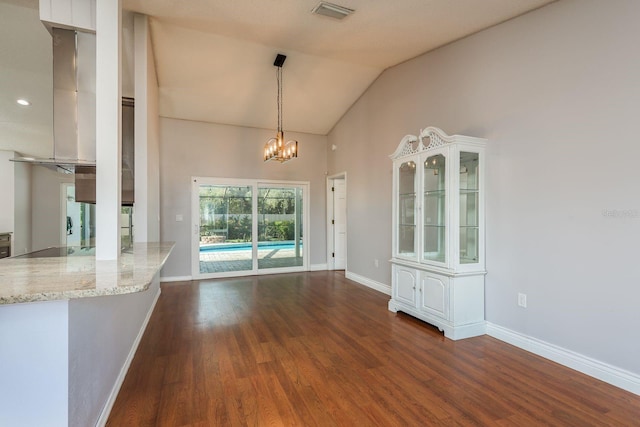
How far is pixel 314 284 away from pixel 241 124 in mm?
3387

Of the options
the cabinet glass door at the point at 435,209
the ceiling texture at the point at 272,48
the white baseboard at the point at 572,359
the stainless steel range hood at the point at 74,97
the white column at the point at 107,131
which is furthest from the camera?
the cabinet glass door at the point at 435,209

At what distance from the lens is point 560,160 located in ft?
8.91

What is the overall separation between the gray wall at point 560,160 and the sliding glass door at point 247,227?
3.63m

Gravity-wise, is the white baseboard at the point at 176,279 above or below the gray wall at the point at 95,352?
below

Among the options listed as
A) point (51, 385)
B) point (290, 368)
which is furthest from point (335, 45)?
point (51, 385)

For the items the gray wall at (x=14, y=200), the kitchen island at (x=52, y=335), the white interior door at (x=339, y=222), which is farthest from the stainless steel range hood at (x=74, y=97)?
the gray wall at (x=14, y=200)

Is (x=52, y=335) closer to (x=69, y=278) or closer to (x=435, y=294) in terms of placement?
(x=69, y=278)

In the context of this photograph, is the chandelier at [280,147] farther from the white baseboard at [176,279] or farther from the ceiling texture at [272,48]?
the white baseboard at [176,279]

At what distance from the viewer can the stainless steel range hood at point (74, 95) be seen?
84.1 inches

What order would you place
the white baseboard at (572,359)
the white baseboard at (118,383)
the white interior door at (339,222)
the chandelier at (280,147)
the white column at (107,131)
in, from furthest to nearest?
the white interior door at (339,222)
the chandelier at (280,147)
the white baseboard at (572,359)
the white column at (107,131)
the white baseboard at (118,383)

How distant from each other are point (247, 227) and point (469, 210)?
4220 millimetres

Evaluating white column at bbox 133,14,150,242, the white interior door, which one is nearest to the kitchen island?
white column at bbox 133,14,150,242

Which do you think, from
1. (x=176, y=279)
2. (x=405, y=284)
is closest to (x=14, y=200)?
(x=176, y=279)

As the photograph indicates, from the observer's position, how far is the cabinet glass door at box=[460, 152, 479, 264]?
3.36m
